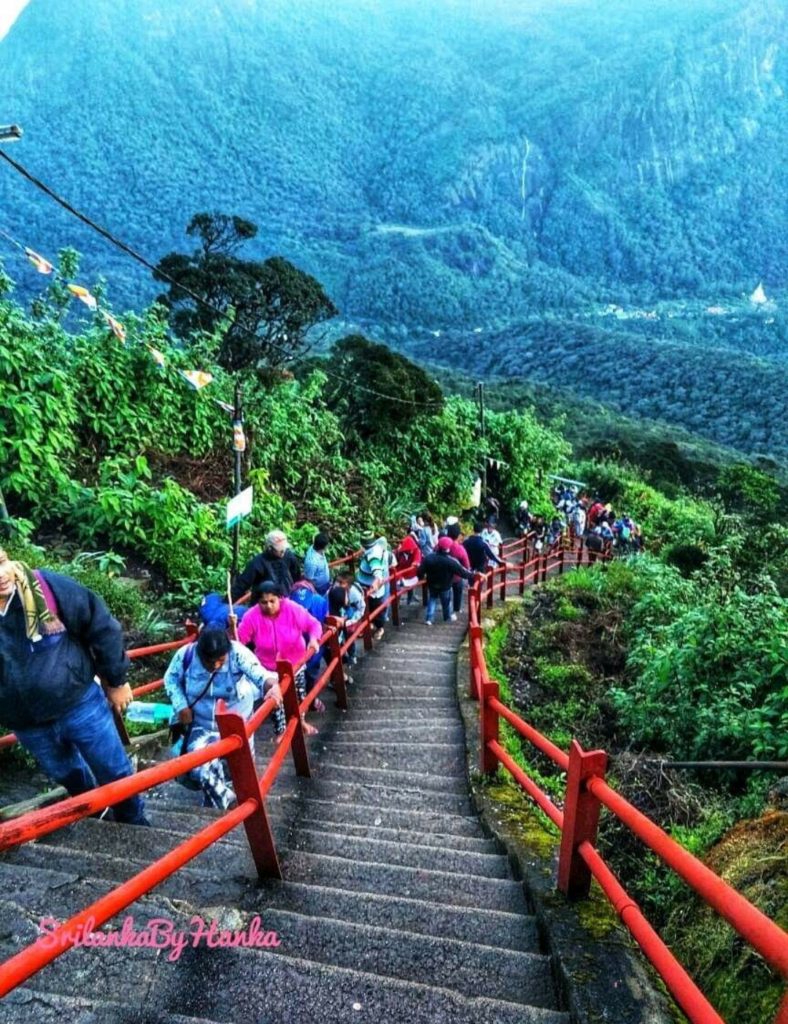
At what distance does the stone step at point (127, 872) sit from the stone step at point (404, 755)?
207 centimetres

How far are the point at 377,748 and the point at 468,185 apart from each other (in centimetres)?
17979

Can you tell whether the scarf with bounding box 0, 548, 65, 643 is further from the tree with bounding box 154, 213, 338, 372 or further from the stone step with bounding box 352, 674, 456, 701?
the tree with bounding box 154, 213, 338, 372

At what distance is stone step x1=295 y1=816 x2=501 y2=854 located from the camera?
328cm

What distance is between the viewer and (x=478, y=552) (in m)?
10.4

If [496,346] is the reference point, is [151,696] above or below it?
below

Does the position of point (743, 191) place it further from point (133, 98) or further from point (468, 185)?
point (133, 98)

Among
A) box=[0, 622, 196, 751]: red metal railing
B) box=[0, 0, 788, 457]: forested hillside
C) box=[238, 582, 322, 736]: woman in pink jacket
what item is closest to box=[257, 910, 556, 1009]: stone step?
box=[0, 622, 196, 751]: red metal railing

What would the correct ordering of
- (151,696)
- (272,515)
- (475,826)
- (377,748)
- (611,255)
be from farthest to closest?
(611,255) < (272,515) < (151,696) < (377,748) < (475,826)

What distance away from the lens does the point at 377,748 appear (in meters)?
4.88

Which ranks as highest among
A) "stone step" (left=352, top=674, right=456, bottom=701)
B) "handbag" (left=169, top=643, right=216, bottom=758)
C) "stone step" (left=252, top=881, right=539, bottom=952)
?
"handbag" (left=169, top=643, right=216, bottom=758)

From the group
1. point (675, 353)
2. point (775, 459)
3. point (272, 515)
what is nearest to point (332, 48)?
point (675, 353)

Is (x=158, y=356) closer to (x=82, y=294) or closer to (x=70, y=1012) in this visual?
(x=82, y=294)

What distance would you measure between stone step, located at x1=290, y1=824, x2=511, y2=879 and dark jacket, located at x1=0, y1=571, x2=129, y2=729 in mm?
1278

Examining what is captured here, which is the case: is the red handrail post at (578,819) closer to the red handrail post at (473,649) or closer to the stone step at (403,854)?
the stone step at (403,854)
